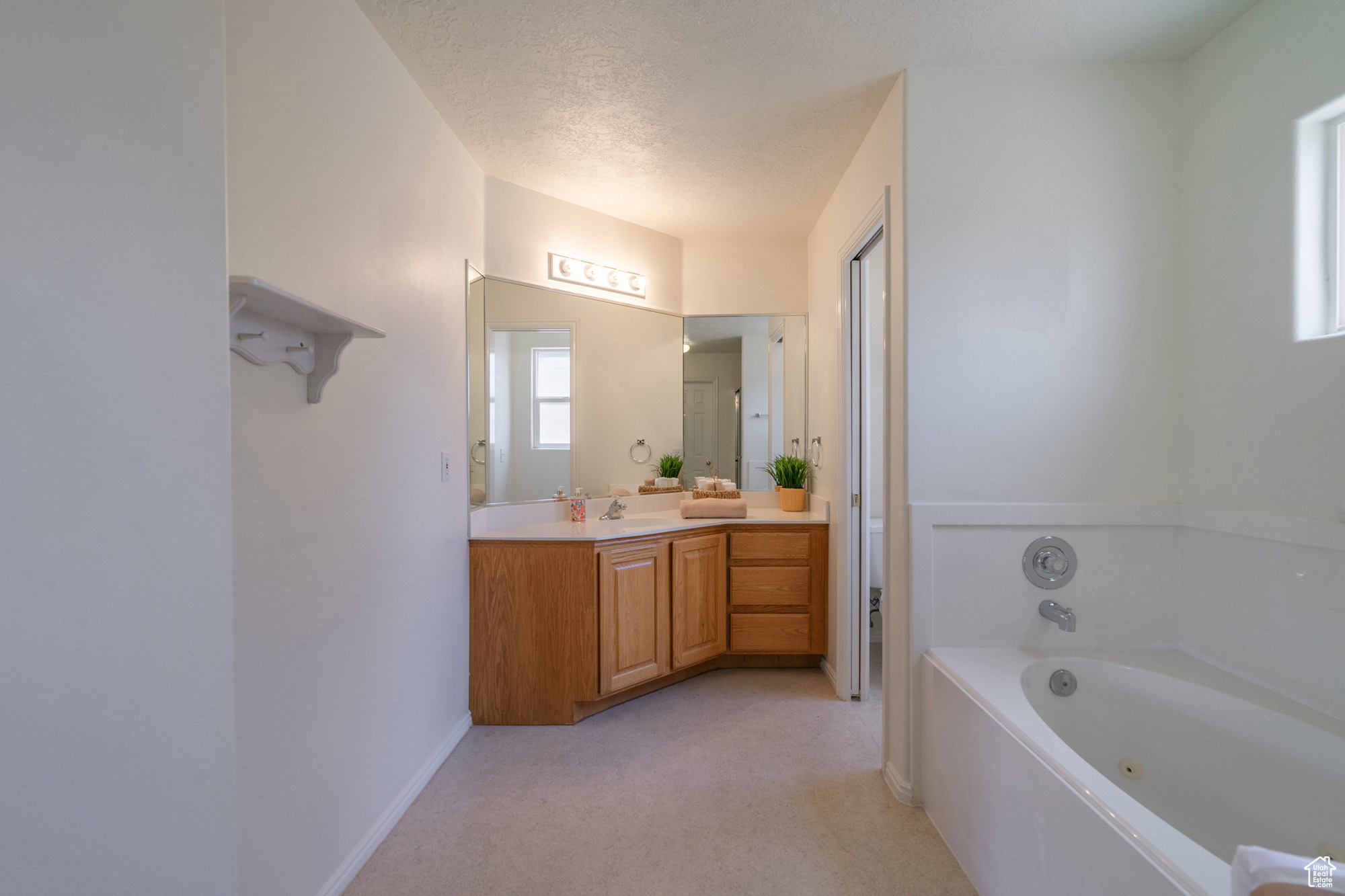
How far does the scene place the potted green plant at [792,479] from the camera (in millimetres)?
3660

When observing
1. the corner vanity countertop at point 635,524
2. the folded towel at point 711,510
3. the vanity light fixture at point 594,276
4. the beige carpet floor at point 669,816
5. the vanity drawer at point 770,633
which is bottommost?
the beige carpet floor at point 669,816

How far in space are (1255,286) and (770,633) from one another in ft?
7.88

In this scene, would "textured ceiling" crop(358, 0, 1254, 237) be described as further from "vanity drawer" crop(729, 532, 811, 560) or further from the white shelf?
"vanity drawer" crop(729, 532, 811, 560)

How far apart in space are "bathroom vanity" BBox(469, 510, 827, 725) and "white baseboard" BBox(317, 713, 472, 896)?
0.27m

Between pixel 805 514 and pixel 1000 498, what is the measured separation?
1.54 m

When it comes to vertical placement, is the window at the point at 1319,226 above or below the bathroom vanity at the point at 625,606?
above

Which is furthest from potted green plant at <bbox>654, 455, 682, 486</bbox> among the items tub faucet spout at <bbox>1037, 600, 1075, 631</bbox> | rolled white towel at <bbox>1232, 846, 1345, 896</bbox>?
rolled white towel at <bbox>1232, 846, 1345, 896</bbox>

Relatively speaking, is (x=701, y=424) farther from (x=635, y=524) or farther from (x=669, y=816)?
(x=669, y=816)

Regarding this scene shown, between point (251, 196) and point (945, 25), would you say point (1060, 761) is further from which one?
point (251, 196)

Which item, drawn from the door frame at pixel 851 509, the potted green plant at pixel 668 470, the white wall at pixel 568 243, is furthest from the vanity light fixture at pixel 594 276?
the door frame at pixel 851 509

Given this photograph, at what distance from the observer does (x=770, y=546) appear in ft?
10.9

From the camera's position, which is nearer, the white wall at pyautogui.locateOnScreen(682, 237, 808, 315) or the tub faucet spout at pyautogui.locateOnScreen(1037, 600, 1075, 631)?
the tub faucet spout at pyautogui.locateOnScreen(1037, 600, 1075, 631)

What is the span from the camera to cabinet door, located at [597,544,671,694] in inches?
108

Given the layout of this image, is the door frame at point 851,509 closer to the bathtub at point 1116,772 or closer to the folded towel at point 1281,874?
the bathtub at point 1116,772
